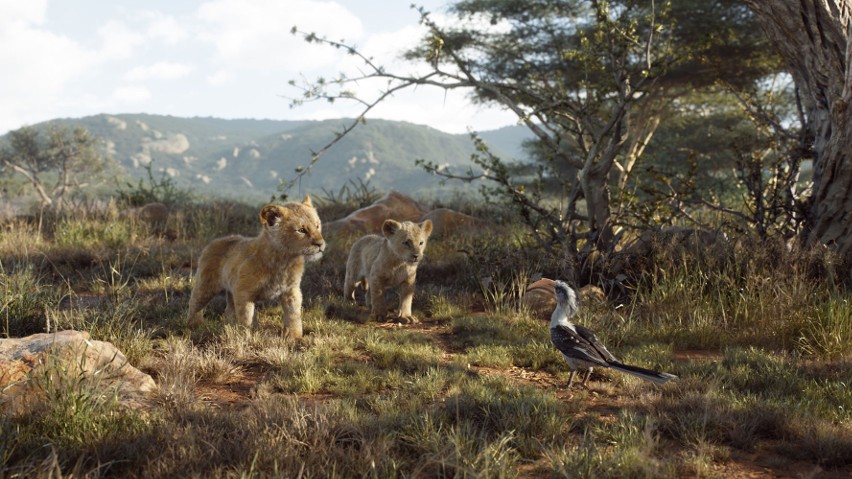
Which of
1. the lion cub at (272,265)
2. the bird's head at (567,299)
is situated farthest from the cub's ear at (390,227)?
the bird's head at (567,299)

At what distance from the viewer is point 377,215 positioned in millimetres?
13516

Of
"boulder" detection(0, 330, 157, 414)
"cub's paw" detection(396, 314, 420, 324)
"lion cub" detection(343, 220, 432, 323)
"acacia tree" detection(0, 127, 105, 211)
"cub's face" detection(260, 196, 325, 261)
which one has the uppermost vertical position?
"acacia tree" detection(0, 127, 105, 211)

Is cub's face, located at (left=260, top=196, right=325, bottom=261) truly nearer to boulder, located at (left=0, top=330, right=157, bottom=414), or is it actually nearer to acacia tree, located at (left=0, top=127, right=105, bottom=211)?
boulder, located at (left=0, top=330, right=157, bottom=414)

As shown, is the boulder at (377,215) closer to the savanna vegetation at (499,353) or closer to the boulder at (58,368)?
the savanna vegetation at (499,353)

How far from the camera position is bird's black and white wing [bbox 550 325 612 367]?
4.68 m

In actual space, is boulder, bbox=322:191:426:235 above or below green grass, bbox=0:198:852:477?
above

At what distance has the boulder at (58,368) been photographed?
12.6 feet

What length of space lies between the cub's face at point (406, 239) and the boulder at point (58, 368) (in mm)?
3316

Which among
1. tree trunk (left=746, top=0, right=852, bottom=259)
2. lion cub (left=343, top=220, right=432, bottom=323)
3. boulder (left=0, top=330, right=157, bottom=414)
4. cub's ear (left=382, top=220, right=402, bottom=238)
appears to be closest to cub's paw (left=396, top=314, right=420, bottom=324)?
lion cub (left=343, top=220, right=432, bottom=323)

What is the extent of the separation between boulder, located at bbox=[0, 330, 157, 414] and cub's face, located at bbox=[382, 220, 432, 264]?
332 centimetres

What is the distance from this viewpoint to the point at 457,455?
315 cm

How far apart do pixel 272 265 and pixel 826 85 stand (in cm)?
728

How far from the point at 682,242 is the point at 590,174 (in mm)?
1797

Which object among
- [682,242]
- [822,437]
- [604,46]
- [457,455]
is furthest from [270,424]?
[604,46]
